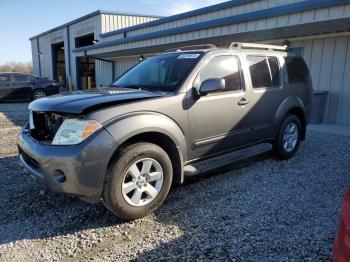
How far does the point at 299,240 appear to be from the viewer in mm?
2945

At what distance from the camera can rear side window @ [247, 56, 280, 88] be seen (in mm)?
4633

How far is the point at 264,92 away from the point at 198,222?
2437 mm

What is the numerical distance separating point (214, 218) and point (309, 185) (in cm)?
177

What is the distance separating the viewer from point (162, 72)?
4234mm

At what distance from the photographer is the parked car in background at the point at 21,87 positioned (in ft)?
49.0

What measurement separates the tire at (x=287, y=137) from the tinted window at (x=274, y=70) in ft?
2.26

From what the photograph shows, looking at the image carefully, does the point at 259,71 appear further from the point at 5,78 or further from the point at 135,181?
the point at 5,78

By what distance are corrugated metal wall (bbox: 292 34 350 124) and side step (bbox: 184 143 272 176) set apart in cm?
504

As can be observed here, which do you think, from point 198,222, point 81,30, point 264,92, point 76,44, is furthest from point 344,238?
point 76,44

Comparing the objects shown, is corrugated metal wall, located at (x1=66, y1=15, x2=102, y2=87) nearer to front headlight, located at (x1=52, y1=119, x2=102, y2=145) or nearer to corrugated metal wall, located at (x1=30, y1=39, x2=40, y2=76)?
corrugated metal wall, located at (x1=30, y1=39, x2=40, y2=76)

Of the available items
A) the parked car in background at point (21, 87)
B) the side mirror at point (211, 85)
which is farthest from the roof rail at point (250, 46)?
the parked car in background at point (21, 87)

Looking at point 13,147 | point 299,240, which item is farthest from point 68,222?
point 13,147

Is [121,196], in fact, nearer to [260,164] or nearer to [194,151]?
[194,151]

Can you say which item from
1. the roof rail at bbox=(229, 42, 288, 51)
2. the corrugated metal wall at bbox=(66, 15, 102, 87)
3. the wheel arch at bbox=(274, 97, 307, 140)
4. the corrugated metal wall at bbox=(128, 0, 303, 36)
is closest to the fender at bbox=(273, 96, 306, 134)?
the wheel arch at bbox=(274, 97, 307, 140)
